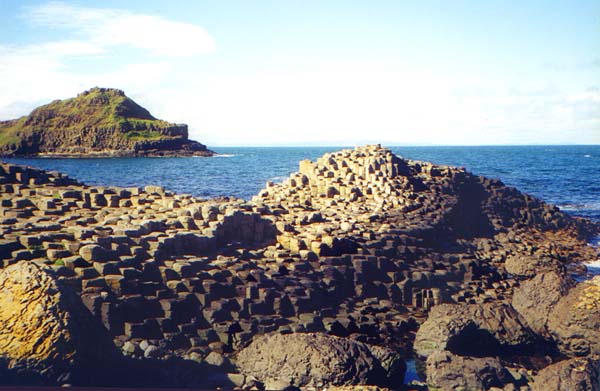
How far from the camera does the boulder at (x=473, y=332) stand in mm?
9203

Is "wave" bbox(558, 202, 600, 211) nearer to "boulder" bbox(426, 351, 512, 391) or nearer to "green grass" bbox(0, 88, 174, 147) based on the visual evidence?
"green grass" bbox(0, 88, 174, 147)

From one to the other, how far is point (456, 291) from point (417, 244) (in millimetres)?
1966

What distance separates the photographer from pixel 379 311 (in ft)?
35.8

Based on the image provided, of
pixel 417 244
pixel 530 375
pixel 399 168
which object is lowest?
pixel 530 375

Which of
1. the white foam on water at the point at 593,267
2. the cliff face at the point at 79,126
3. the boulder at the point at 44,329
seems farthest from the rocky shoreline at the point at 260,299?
the cliff face at the point at 79,126

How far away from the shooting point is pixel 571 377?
7.28 m

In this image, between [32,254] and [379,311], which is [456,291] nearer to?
[379,311]

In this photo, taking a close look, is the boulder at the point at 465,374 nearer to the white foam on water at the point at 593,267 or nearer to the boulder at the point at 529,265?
the boulder at the point at 529,265

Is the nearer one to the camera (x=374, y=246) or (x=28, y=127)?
(x=374, y=246)

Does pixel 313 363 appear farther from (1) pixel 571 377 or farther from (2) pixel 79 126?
(2) pixel 79 126

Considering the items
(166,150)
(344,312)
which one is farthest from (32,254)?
(166,150)

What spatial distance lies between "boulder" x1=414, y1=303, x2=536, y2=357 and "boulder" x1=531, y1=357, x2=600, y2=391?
1.67 meters

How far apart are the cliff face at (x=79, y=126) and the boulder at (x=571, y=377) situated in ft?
65.2

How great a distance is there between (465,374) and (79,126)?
81.1 ft
